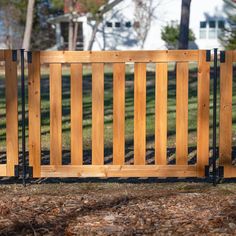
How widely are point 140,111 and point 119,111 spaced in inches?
8.3

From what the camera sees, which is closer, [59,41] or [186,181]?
[186,181]

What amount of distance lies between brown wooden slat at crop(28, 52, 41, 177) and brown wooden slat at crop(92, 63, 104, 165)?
56 centimetres

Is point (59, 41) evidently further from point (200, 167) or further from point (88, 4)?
point (200, 167)

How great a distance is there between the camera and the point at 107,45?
5556 centimetres

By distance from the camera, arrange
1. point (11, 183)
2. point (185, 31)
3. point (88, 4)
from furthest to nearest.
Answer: point (88, 4), point (185, 31), point (11, 183)

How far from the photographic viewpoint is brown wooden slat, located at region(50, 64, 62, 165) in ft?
Answer: 22.7

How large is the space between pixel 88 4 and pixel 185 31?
2548 cm

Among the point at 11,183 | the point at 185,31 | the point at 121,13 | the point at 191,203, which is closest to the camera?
the point at 191,203

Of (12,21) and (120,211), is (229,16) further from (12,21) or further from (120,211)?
(120,211)

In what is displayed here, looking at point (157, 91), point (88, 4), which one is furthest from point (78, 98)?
point (88, 4)

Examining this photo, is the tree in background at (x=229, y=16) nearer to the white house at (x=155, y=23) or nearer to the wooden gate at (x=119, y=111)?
the white house at (x=155, y=23)

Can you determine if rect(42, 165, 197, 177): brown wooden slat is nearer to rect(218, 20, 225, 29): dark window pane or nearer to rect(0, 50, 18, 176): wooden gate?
rect(0, 50, 18, 176): wooden gate

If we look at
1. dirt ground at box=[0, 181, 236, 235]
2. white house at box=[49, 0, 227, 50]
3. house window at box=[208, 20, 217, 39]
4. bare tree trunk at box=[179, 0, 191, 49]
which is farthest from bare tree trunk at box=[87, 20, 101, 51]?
dirt ground at box=[0, 181, 236, 235]

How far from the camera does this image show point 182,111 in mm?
6992
